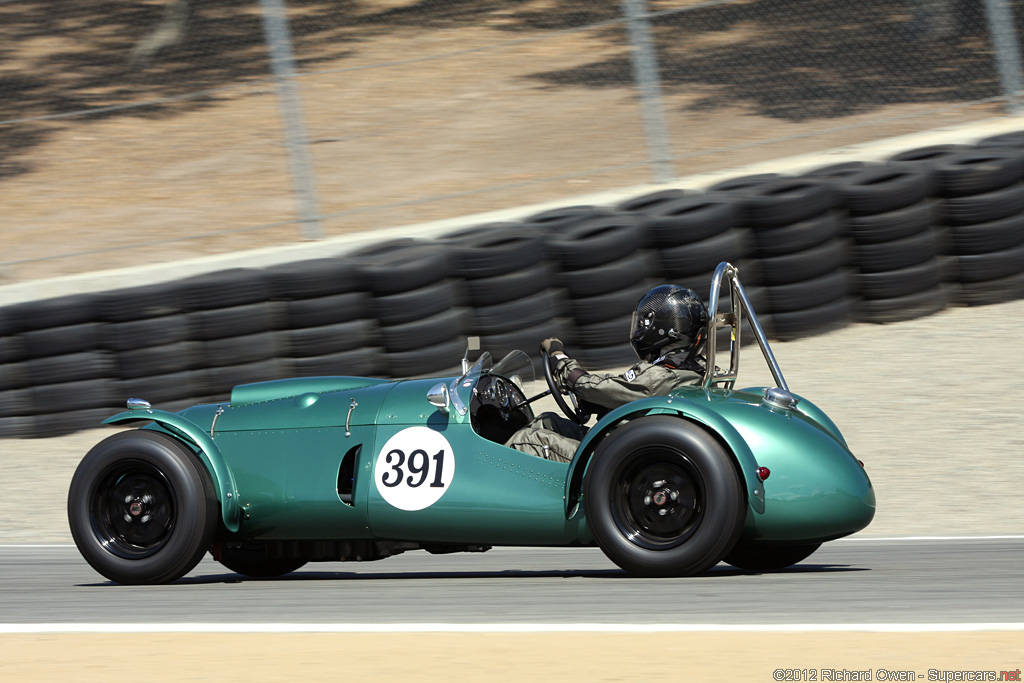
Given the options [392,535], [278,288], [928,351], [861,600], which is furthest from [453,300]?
[861,600]

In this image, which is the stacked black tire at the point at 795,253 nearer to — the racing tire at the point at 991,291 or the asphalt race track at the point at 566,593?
the racing tire at the point at 991,291

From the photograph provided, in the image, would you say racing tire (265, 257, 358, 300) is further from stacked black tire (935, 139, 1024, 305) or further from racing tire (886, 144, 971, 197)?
stacked black tire (935, 139, 1024, 305)

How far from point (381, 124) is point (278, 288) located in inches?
146

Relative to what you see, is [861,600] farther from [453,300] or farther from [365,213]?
[365,213]

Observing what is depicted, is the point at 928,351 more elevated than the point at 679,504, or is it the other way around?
the point at 679,504

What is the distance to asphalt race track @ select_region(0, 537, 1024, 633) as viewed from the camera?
4578 millimetres

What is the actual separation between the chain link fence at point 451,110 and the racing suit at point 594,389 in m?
5.27

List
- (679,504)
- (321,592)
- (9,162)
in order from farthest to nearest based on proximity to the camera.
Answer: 1. (9,162)
2. (321,592)
3. (679,504)

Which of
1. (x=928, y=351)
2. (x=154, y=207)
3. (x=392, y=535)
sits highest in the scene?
(x=154, y=207)

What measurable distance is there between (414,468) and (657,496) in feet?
3.21

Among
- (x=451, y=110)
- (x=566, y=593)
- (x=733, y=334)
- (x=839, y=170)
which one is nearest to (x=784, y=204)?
(x=839, y=170)

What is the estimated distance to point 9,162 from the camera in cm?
1367

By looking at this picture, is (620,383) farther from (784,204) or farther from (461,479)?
(784,204)

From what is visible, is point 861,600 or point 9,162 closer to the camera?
point 861,600
